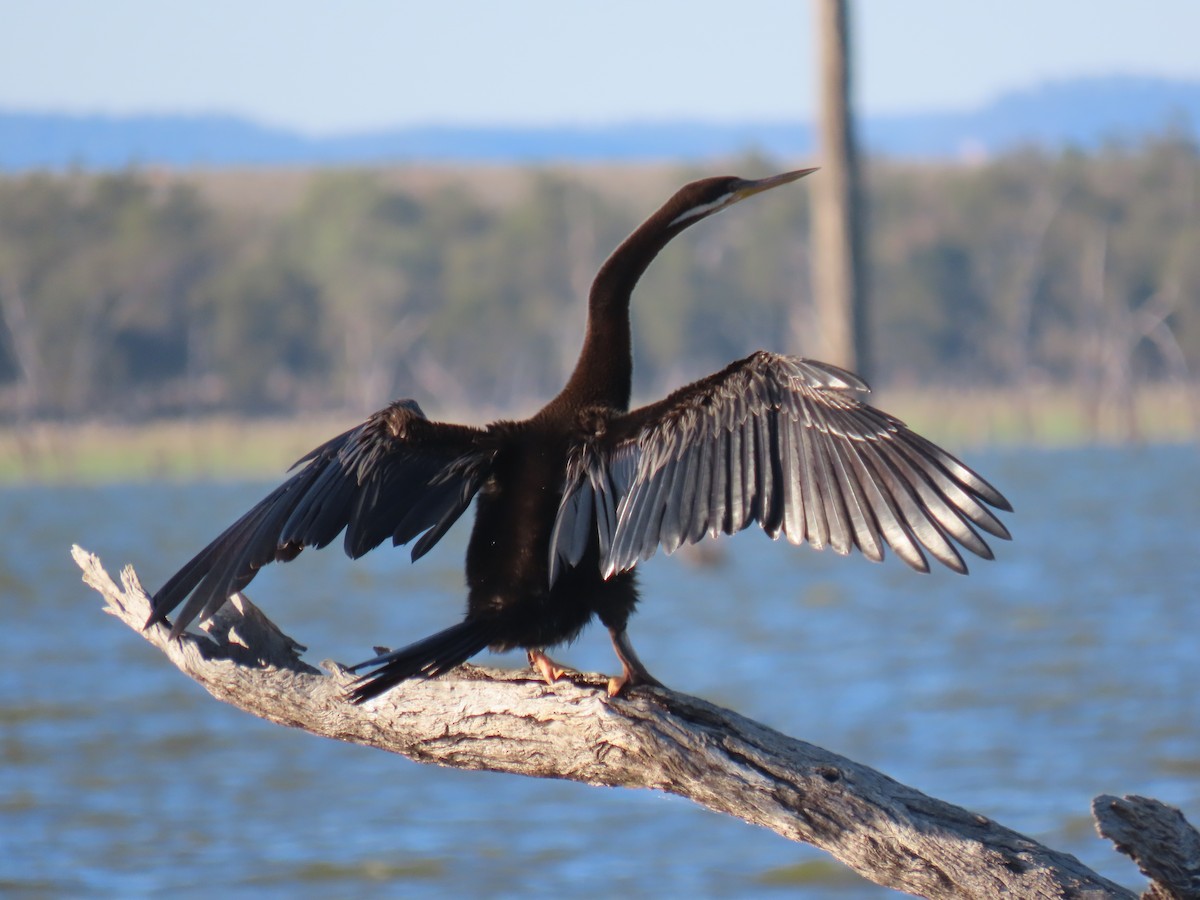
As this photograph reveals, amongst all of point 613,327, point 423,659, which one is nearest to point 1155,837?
point 423,659

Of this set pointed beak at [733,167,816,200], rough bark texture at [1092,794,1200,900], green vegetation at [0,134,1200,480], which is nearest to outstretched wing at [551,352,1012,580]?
rough bark texture at [1092,794,1200,900]

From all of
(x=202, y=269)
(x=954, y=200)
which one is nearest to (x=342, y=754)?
(x=202, y=269)

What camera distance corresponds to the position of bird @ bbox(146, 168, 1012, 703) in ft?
9.59

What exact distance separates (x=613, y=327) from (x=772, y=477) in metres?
0.75

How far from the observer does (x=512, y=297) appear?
4909 centimetres

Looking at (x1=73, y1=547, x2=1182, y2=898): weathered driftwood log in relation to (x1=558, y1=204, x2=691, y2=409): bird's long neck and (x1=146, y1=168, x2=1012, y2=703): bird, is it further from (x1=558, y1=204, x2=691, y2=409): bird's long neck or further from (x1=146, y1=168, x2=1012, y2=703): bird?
Answer: (x1=558, y1=204, x2=691, y2=409): bird's long neck

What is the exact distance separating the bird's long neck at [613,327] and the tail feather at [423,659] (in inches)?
27.8

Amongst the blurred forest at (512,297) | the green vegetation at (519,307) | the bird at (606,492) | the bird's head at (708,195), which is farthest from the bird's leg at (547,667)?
the blurred forest at (512,297)

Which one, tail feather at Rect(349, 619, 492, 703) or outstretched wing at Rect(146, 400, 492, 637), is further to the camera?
outstretched wing at Rect(146, 400, 492, 637)

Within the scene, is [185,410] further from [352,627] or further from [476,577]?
[476,577]

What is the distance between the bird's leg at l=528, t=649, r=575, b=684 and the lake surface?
135 inches

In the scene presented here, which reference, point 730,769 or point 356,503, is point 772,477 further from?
point 356,503

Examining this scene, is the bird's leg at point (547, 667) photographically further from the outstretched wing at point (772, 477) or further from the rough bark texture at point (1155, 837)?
the rough bark texture at point (1155, 837)

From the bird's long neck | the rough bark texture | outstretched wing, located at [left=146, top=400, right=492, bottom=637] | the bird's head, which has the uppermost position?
the bird's head
